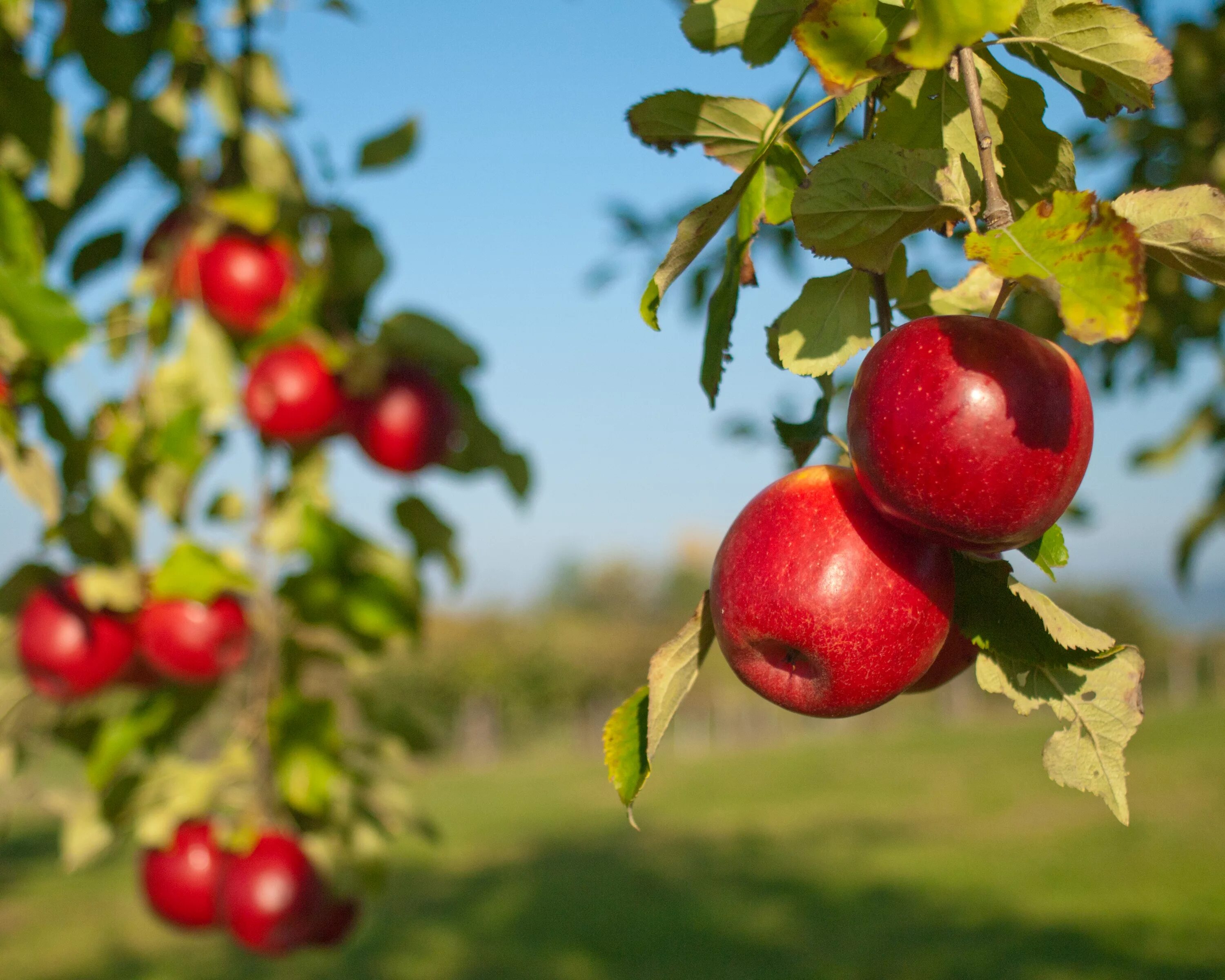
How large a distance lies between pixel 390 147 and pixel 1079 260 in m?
1.38

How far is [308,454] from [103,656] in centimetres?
40

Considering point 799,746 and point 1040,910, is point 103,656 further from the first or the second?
point 799,746

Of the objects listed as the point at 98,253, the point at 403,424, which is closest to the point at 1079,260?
the point at 403,424

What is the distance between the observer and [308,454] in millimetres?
1627

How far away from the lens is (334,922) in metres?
1.59

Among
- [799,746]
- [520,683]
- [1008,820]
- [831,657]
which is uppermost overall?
[831,657]

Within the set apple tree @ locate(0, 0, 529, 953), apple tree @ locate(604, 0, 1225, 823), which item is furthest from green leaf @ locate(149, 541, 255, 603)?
apple tree @ locate(604, 0, 1225, 823)

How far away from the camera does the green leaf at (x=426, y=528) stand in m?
1.66

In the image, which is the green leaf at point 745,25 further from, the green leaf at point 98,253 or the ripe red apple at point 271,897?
the green leaf at point 98,253

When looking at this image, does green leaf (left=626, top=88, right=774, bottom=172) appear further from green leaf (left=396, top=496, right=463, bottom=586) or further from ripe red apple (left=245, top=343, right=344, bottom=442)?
green leaf (left=396, top=496, right=463, bottom=586)

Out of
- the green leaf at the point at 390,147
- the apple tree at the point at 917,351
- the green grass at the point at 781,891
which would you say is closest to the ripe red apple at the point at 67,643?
the green leaf at the point at 390,147

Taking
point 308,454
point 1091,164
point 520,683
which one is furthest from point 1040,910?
point 520,683

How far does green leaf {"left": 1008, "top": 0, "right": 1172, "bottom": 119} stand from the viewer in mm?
555

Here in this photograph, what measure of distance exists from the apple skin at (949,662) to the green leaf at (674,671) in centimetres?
14
